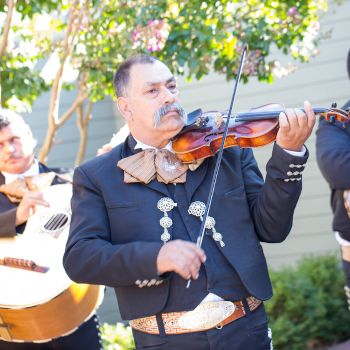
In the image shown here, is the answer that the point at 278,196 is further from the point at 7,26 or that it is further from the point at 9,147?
the point at 7,26


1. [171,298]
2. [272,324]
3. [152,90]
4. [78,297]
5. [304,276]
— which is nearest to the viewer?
[171,298]

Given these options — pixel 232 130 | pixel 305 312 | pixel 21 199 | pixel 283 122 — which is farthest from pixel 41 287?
pixel 305 312

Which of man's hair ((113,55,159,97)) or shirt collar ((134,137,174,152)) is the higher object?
man's hair ((113,55,159,97))

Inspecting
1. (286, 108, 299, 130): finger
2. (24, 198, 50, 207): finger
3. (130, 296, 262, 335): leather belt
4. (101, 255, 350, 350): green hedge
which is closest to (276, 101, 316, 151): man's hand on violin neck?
(286, 108, 299, 130): finger

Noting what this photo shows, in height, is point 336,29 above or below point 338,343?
above

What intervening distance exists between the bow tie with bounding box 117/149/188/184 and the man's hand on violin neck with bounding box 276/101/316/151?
0.46 m

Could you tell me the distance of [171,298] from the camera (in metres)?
2.83

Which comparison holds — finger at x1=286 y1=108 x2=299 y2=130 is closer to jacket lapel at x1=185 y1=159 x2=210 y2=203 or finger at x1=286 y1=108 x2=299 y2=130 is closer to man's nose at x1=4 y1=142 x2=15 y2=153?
jacket lapel at x1=185 y1=159 x2=210 y2=203

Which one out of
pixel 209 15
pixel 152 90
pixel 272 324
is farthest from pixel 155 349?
pixel 272 324

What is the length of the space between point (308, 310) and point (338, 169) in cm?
230

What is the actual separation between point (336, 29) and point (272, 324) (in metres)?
2.94

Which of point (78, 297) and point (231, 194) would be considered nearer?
point (231, 194)

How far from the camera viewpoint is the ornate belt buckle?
2.80 m

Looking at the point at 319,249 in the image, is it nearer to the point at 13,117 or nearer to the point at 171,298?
the point at 13,117
